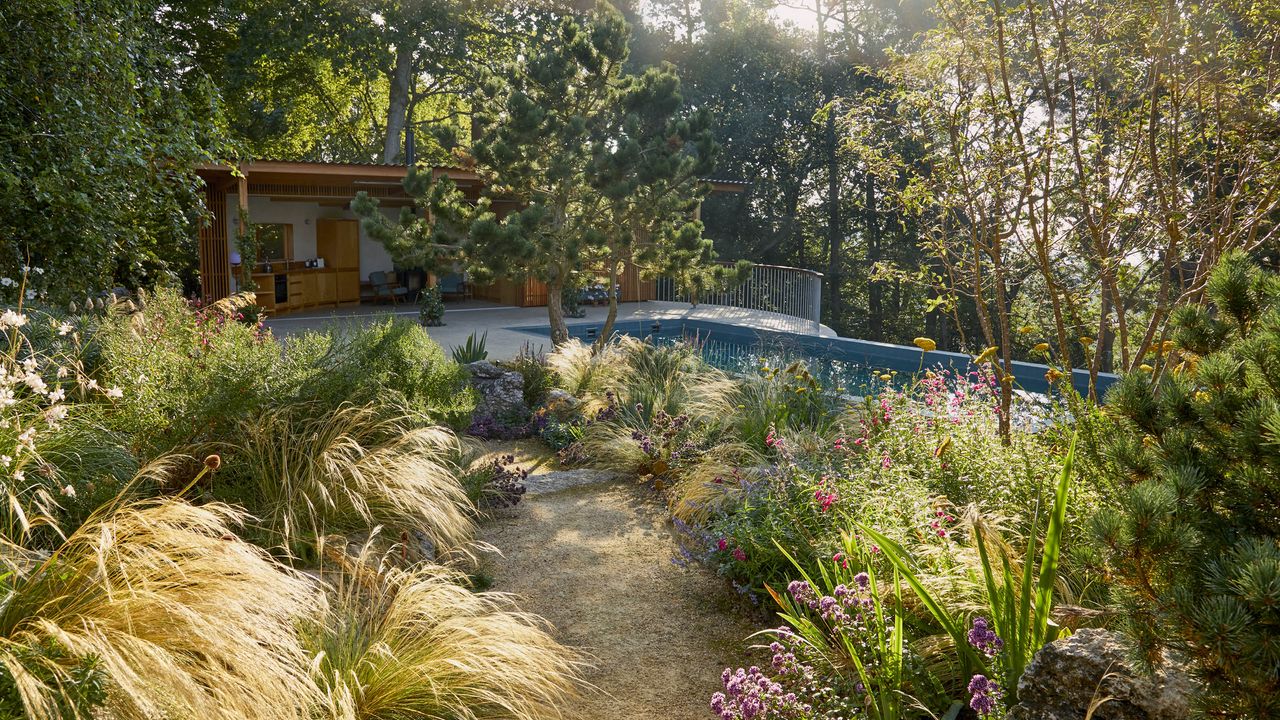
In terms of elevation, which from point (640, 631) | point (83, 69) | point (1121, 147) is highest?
point (83, 69)

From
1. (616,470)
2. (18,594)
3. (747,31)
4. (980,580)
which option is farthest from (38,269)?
(747,31)

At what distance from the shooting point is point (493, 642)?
2.95 m

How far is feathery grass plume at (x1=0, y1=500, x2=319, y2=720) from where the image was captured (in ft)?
6.56

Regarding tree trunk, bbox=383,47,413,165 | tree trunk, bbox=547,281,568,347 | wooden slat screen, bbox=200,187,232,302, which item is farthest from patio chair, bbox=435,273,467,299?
tree trunk, bbox=547,281,568,347

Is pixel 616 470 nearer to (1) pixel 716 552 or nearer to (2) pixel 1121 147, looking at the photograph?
(1) pixel 716 552

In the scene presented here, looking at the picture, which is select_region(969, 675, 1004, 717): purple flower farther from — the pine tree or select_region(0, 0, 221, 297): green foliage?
select_region(0, 0, 221, 297): green foliage

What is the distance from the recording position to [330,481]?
4176mm

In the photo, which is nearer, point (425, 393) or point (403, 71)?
point (425, 393)

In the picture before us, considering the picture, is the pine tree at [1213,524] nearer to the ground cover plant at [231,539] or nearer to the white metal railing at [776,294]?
the ground cover plant at [231,539]

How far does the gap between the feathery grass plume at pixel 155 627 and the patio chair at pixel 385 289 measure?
605 inches

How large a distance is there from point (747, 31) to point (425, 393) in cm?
1898

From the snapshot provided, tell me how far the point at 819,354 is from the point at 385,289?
884cm

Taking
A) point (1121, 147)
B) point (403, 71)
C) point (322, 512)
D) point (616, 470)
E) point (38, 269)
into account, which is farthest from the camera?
point (403, 71)

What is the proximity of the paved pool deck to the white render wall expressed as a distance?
42.1 inches
